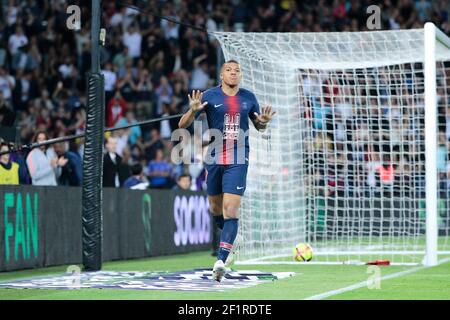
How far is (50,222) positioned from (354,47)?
5083 mm

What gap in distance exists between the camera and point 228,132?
40.3 ft

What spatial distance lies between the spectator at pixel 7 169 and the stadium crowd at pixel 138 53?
6403mm

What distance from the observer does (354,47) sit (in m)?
16.3

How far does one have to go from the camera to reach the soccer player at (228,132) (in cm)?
1203

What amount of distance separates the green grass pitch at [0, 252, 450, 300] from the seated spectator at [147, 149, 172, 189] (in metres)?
7.10

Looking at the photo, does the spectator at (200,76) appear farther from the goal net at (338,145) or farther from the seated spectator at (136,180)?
the seated spectator at (136,180)

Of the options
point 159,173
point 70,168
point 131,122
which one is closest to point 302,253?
point 70,168

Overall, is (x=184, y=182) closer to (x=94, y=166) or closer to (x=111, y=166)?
(x=111, y=166)

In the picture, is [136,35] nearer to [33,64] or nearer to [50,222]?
[33,64]

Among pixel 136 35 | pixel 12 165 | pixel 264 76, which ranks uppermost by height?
pixel 136 35

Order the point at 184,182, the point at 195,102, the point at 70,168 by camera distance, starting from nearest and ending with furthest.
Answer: the point at 195,102, the point at 70,168, the point at 184,182

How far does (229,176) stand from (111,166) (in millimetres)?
7031

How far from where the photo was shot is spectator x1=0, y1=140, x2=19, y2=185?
51.6 feet
